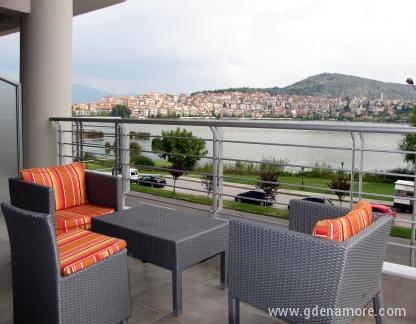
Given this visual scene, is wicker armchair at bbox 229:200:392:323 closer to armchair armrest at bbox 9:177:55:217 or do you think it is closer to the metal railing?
the metal railing

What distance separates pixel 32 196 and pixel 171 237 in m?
1.21

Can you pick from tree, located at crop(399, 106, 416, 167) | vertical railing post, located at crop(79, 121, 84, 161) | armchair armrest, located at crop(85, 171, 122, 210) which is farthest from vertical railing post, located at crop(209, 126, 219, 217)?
vertical railing post, located at crop(79, 121, 84, 161)

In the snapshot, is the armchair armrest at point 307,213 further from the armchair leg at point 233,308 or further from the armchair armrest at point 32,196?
the armchair armrest at point 32,196

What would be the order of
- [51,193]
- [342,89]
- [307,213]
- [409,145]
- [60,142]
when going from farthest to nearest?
[342,89] → [409,145] → [60,142] → [51,193] → [307,213]

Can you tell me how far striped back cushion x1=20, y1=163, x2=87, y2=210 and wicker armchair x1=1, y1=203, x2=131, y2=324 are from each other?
1248 millimetres

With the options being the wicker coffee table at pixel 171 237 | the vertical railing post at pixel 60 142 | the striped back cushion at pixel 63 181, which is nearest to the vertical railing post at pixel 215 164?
the wicker coffee table at pixel 171 237

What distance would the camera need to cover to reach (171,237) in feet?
7.73

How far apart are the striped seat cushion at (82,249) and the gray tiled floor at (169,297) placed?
0.52 m

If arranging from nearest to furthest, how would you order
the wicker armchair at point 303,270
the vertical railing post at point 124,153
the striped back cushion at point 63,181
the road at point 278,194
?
1. the wicker armchair at point 303,270
2. the striped back cushion at point 63,181
3. the road at point 278,194
4. the vertical railing post at point 124,153

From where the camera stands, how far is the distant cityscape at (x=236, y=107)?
21.1 feet

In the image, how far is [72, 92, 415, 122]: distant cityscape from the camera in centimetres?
643

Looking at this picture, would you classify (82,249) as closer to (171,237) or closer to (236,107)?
(171,237)

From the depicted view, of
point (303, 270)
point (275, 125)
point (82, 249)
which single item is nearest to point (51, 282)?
point (82, 249)

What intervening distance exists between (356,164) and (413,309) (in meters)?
1.10
